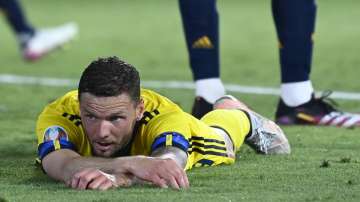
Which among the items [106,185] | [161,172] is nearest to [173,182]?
[161,172]

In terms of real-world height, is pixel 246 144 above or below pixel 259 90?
above

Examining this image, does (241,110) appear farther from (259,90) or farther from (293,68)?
(259,90)

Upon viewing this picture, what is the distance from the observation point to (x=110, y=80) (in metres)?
3.85

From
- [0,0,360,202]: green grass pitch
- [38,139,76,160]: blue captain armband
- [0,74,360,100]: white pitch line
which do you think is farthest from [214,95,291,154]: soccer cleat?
[0,74,360,100]: white pitch line

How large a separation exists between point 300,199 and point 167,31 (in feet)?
26.6

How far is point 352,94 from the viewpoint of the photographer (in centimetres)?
702

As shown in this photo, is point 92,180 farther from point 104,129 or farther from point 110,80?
point 110,80

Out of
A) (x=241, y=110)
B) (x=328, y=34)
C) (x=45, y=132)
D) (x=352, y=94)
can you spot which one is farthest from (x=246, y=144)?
(x=328, y=34)

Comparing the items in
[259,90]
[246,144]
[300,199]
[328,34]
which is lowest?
[328,34]

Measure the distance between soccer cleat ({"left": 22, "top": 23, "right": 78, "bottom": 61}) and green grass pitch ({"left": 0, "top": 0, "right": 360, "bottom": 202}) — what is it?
10 cm

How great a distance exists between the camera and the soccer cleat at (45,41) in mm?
9406

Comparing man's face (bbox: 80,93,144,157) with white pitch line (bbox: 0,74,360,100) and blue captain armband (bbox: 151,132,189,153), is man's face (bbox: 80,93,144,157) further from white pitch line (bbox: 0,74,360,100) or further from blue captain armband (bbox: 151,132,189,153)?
white pitch line (bbox: 0,74,360,100)

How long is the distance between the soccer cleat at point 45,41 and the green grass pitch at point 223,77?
0.10 meters

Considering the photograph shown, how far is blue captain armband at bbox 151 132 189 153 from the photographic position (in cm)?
389
